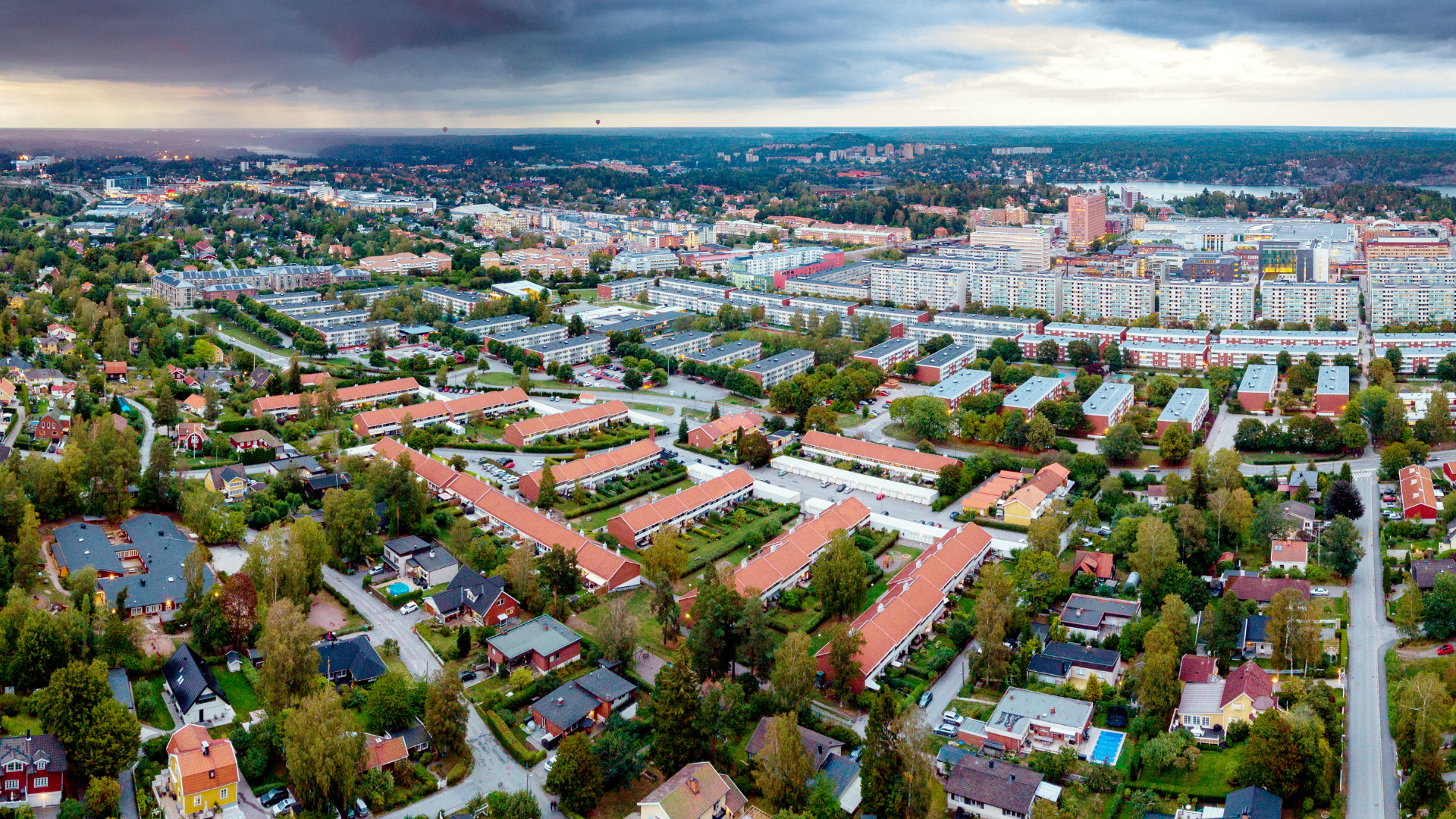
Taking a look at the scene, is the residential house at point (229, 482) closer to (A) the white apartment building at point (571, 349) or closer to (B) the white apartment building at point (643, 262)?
(A) the white apartment building at point (571, 349)

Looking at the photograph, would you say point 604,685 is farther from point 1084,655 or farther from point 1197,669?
point 1197,669

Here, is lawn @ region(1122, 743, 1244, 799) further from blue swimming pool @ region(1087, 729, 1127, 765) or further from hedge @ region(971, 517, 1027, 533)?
hedge @ region(971, 517, 1027, 533)

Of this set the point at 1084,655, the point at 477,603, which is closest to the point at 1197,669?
the point at 1084,655

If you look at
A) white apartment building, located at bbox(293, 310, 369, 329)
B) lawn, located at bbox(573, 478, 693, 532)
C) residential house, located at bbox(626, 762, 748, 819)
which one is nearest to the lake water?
white apartment building, located at bbox(293, 310, 369, 329)

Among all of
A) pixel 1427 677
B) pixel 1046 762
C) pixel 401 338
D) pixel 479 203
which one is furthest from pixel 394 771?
pixel 479 203

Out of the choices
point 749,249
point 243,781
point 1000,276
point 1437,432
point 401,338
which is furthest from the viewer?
point 749,249

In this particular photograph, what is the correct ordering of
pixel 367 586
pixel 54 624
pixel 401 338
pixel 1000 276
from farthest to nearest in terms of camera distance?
pixel 1000 276 → pixel 401 338 → pixel 367 586 → pixel 54 624

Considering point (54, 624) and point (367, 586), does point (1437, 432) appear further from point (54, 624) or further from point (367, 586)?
point (54, 624)

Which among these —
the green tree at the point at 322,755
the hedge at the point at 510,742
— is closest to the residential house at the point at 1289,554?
the hedge at the point at 510,742
